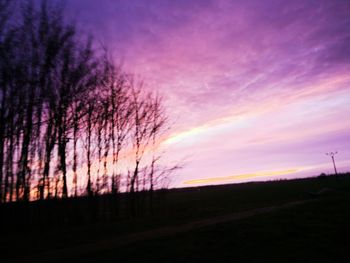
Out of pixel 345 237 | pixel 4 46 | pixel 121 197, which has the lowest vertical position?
pixel 345 237

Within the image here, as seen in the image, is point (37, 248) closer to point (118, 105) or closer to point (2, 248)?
point (2, 248)

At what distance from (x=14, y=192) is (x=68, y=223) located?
3.52 m

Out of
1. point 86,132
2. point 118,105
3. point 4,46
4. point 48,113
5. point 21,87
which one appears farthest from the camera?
point 118,105

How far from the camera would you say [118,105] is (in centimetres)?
2058

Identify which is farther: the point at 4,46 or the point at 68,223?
the point at 68,223

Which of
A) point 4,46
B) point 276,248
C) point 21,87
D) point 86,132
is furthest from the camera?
point 86,132

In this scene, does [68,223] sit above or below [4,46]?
below

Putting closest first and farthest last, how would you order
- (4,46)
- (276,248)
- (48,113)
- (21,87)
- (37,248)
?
1. (276,248)
2. (37,248)
3. (4,46)
4. (21,87)
5. (48,113)

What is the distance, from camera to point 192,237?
31.3ft

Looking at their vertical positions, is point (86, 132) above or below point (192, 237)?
above

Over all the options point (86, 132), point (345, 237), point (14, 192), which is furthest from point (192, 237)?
point (86, 132)

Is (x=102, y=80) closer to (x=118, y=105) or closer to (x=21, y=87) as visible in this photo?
(x=118, y=105)

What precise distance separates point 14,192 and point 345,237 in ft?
44.4

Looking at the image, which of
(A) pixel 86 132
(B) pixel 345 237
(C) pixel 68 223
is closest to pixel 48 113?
(A) pixel 86 132
